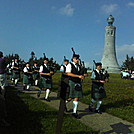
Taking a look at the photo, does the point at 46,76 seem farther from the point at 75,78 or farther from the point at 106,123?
the point at 106,123

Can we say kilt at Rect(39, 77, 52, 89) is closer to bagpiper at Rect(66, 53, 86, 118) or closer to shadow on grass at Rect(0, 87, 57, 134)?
shadow on grass at Rect(0, 87, 57, 134)

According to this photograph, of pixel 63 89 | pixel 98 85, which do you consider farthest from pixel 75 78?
pixel 63 89

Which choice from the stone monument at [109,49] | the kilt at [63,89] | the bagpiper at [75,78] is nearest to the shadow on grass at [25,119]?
the bagpiper at [75,78]

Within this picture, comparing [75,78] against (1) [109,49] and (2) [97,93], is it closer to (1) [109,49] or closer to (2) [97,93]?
(2) [97,93]

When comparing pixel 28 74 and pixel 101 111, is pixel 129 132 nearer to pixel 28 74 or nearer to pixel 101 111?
pixel 101 111

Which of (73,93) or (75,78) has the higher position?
(75,78)

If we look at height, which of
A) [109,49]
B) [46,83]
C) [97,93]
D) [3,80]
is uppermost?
[109,49]

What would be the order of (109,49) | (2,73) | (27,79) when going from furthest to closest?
(109,49), (27,79), (2,73)

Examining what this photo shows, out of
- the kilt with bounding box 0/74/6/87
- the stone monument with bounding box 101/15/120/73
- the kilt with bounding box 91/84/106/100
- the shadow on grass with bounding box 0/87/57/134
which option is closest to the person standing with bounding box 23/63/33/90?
the kilt with bounding box 0/74/6/87

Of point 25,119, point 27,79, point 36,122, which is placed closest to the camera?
point 36,122

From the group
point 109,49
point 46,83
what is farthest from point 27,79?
point 109,49

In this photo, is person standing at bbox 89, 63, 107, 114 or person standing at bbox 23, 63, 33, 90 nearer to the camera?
person standing at bbox 89, 63, 107, 114

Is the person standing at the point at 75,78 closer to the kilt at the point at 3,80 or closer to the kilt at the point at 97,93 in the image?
the kilt at the point at 97,93

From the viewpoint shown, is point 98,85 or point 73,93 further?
point 98,85
